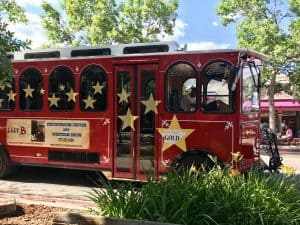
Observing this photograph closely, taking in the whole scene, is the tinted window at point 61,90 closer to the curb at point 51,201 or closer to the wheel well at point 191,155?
the curb at point 51,201

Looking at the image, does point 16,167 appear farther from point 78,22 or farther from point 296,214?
point 78,22

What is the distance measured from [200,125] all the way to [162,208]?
483cm

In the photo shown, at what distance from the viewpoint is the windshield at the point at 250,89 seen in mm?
10988

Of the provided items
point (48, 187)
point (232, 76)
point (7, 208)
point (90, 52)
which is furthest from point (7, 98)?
point (7, 208)

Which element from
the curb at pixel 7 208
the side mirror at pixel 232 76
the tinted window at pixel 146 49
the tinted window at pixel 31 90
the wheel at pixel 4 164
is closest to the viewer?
the curb at pixel 7 208

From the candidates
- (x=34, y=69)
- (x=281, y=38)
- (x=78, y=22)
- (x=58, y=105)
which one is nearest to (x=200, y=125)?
(x=58, y=105)

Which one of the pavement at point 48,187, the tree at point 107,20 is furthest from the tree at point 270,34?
the pavement at point 48,187

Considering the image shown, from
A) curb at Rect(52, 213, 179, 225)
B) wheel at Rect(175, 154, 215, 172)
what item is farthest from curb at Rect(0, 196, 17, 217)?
wheel at Rect(175, 154, 215, 172)

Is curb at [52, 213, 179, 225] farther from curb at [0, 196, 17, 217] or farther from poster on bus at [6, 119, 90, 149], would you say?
poster on bus at [6, 119, 90, 149]

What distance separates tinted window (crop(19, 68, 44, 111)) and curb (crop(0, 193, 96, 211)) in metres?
2.87

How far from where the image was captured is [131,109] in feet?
38.2

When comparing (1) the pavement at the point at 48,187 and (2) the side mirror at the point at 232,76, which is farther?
(2) the side mirror at the point at 232,76

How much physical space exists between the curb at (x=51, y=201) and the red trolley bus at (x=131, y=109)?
1.47 meters

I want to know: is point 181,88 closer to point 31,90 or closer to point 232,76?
point 232,76
